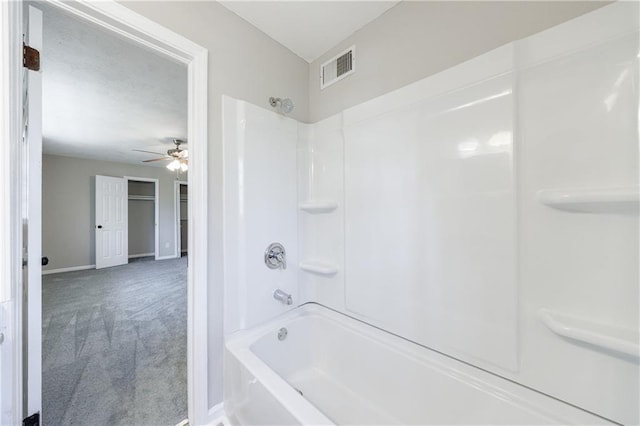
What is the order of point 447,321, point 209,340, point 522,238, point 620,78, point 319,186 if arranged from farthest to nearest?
point 319,186, point 209,340, point 447,321, point 522,238, point 620,78

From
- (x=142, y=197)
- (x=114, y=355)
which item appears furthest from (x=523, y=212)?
(x=142, y=197)

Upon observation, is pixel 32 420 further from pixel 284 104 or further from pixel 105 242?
pixel 105 242

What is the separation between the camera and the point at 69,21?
4.78 ft

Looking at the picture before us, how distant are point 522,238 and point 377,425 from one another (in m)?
1.22

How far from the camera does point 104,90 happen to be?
2.30 m

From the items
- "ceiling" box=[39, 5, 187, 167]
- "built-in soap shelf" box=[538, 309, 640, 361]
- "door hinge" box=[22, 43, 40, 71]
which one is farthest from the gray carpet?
"ceiling" box=[39, 5, 187, 167]

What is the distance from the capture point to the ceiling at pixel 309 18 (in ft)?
4.57

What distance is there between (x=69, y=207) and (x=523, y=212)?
7137 millimetres

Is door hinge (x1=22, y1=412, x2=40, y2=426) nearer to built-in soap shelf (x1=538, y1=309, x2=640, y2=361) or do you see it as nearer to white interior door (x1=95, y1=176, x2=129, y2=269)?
built-in soap shelf (x1=538, y1=309, x2=640, y2=361)

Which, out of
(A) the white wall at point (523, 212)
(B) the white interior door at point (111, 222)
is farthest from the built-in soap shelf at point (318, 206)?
(B) the white interior door at point (111, 222)

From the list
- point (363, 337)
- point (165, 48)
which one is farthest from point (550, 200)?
point (165, 48)

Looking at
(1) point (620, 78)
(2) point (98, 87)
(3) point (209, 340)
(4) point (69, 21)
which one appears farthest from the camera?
(2) point (98, 87)

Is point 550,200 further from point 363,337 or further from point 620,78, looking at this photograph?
point 363,337

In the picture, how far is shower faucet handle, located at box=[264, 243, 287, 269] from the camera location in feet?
5.18
